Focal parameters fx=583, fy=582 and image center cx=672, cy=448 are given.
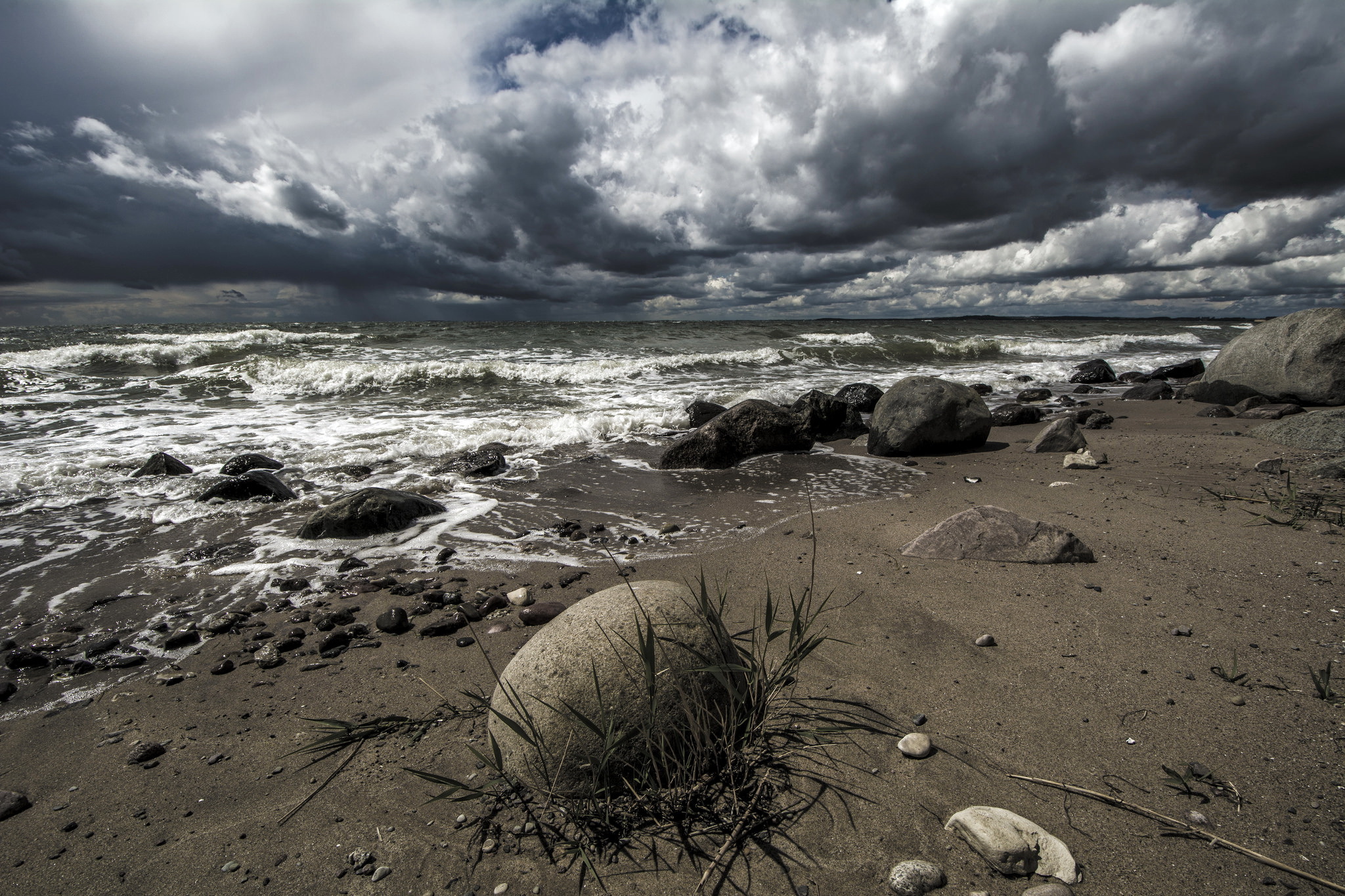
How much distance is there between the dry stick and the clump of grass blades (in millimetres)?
609

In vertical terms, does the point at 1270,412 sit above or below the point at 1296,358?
below

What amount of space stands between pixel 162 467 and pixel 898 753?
745 centimetres

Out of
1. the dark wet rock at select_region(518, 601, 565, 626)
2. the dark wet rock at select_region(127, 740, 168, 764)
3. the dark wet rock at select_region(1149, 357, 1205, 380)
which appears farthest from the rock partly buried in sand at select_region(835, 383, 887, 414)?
the dark wet rock at select_region(127, 740, 168, 764)

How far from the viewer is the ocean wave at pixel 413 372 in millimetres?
13070

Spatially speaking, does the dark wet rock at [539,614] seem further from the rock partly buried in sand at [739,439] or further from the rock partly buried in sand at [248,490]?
the rock partly buried in sand at [248,490]

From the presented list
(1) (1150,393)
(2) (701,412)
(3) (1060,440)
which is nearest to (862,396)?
(2) (701,412)

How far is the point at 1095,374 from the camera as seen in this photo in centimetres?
1375

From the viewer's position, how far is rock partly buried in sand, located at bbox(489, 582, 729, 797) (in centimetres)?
173

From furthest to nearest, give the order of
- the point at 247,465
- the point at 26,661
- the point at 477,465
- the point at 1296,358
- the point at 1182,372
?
the point at 1182,372 → the point at 1296,358 → the point at 477,465 → the point at 247,465 → the point at 26,661

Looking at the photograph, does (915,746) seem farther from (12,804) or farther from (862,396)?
(862,396)

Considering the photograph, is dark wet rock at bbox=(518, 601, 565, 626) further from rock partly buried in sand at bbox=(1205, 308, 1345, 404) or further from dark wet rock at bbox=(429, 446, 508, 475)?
rock partly buried in sand at bbox=(1205, 308, 1345, 404)

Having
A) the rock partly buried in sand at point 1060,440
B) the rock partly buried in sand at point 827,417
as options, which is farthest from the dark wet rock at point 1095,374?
the rock partly buried in sand at point 827,417

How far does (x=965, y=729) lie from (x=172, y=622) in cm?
405

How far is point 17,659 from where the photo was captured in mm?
2902
